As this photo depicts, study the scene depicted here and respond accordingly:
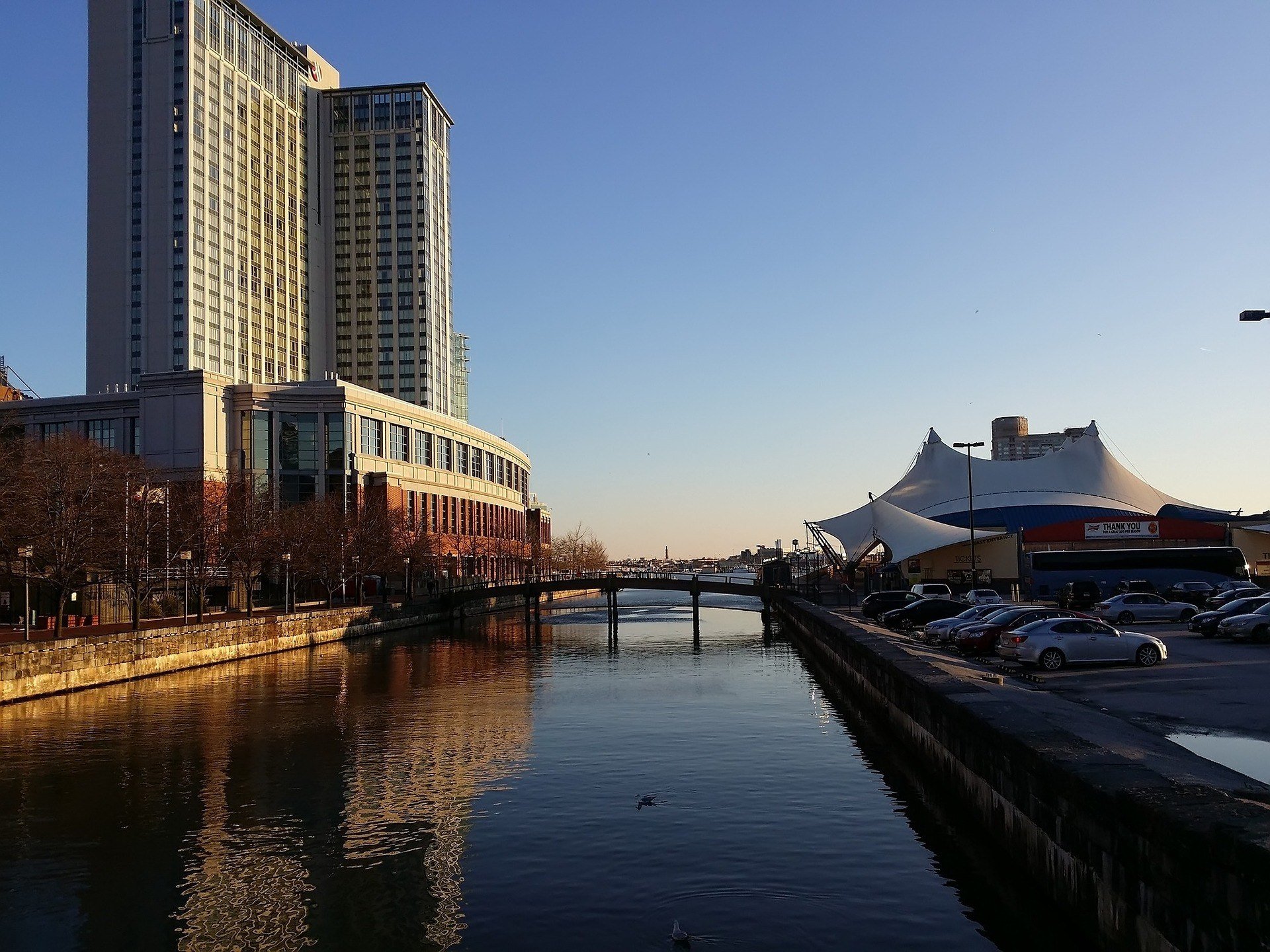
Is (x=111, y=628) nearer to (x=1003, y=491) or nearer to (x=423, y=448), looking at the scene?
(x=423, y=448)

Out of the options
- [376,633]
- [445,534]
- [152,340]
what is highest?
[152,340]

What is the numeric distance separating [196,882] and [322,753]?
11.6m

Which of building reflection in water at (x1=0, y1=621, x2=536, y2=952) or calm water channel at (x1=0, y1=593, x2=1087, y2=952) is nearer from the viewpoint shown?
calm water channel at (x1=0, y1=593, x2=1087, y2=952)

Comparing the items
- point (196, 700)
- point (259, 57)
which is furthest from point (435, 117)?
point (196, 700)

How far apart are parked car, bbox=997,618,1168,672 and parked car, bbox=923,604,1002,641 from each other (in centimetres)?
958

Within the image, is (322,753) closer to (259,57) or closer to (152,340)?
(152,340)

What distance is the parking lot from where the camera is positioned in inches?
882

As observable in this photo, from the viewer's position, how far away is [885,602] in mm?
66875

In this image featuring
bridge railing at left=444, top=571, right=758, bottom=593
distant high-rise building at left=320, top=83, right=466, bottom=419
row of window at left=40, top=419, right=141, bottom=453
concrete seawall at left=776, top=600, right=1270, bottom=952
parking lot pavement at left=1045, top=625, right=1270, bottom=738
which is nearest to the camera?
concrete seawall at left=776, top=600, right=1270, bottom=952

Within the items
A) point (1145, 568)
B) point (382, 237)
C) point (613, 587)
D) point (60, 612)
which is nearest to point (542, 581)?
point (613, 587)

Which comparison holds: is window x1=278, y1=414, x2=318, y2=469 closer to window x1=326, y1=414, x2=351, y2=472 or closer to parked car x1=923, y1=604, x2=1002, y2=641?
window x1=326, y1=414, x2=351, y2=472

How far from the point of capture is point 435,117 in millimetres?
199250

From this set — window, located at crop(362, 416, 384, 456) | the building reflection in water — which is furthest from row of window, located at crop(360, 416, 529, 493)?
the building reflection in water

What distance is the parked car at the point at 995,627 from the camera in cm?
3834
